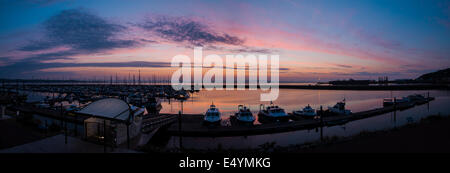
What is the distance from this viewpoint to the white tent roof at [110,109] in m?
8.91

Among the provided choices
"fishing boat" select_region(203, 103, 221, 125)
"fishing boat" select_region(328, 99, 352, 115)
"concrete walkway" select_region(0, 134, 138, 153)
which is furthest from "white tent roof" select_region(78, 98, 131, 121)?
"fishing boat" select_region(328, 99, 352, 115)

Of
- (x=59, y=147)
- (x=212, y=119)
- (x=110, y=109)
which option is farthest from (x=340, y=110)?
(x=59, y=147)

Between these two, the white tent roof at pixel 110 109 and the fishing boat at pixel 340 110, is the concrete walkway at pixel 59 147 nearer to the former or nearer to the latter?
the white tent roof at pixel 110 109

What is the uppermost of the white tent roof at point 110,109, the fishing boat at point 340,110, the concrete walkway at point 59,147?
the white tent roof at point 110,109

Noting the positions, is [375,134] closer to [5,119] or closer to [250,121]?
[250,121]

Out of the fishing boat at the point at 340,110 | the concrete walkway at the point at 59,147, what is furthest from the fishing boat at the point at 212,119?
the fishing boat at the point at 340,110

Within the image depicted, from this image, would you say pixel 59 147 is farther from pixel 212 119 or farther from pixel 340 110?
pixel 340 110

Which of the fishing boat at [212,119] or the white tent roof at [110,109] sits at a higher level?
the white tent roof at [110,109]

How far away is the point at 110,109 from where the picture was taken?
30.4ft

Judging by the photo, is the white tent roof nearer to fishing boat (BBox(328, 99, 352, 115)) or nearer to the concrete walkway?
the concrete walkway
